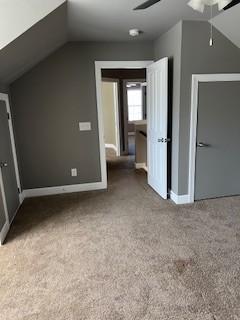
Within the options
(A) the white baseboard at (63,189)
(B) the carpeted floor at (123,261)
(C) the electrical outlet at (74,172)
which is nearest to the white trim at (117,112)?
(A) the white baseboard at (63,189)

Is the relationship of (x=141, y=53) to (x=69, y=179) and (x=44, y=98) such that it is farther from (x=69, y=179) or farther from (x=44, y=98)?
(x=69, y=179)

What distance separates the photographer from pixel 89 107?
148 inches

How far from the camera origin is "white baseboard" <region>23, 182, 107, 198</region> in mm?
3875

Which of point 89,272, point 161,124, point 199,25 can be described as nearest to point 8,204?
point 89,272

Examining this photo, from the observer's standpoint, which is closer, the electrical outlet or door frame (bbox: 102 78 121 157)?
the electrical outlet

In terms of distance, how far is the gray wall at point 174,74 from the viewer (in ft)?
9.78

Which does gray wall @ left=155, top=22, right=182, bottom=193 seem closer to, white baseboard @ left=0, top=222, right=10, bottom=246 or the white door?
the white door

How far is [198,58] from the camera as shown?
9.79 ft

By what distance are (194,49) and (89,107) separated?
1711mm

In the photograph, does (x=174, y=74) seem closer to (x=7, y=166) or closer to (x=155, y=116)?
(x=155, y=116)

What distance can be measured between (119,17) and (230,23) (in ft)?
4.28

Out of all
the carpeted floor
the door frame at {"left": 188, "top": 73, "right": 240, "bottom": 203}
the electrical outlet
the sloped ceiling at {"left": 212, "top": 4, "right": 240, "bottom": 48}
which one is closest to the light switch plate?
the electrical outlet

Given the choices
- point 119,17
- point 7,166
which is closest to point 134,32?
point 119,17

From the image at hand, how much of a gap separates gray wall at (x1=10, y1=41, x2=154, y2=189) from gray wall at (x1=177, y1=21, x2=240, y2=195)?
934 mm
